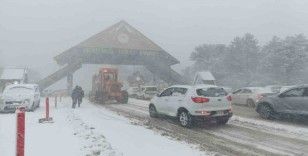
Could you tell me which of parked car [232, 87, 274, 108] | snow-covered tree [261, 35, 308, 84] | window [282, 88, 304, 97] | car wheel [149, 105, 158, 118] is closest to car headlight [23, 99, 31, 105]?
car wheel [149, 105, 158, 118]

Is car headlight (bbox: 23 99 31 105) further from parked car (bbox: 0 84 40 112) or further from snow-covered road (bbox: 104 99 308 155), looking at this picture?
snow-covered road (bbox: 104 99 308 155)

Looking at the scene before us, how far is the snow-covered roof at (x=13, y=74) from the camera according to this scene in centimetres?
4739

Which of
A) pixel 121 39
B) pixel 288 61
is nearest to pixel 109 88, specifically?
pixel 121 39

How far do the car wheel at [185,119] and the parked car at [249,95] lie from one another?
37.4ft

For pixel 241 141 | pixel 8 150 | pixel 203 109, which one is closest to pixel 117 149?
pixel 8 150

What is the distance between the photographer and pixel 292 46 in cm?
6681

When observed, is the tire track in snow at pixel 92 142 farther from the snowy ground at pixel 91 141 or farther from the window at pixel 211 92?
the window at pixel 211 92

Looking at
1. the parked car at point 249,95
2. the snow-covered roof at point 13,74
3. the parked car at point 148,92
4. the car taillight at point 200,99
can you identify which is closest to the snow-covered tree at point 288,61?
the parked car at point 148,92

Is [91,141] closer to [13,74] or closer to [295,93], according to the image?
[295,93]

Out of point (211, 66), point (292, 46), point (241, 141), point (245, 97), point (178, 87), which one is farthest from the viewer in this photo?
point (211, 66)

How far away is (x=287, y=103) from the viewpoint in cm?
1717

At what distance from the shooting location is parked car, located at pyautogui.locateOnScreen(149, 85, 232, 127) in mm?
15367

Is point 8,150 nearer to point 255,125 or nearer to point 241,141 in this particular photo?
point 241,141

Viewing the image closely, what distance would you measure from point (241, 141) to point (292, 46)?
58463 millimetres
